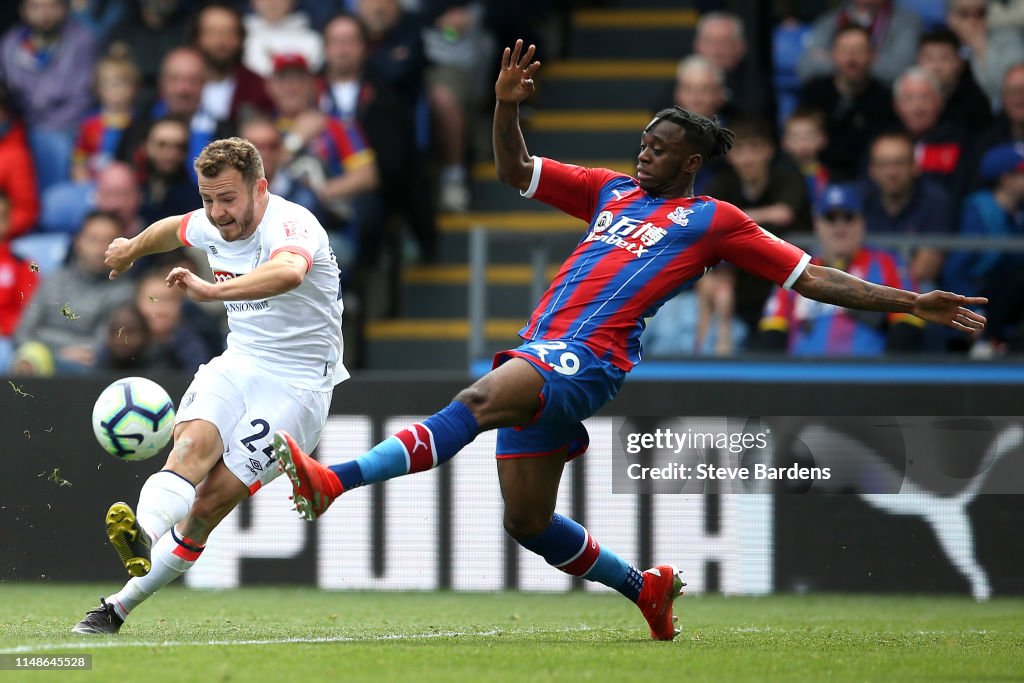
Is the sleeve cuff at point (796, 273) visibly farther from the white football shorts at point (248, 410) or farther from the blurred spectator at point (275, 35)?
the blurred spectator at point (275, 35)

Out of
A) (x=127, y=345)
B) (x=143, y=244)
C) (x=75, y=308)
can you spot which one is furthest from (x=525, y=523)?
(x=75, y=308)

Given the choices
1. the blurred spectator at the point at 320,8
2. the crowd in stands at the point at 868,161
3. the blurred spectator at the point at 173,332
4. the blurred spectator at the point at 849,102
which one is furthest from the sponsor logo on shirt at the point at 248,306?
the blurred spectator at the point at 320,8

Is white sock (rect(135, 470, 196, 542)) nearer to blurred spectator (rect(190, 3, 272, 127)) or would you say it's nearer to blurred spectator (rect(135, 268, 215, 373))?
blurred spectator (rect(135, 268, 215, 373))

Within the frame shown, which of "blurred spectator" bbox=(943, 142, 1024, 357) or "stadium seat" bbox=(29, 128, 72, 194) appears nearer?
Answer: "blurred spectator" bbox=(943, 142, 1024, 357)

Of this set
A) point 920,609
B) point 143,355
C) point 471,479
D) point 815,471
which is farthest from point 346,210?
point 920,609

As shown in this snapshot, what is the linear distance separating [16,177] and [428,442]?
847cm

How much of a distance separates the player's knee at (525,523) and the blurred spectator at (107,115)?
7738 mm

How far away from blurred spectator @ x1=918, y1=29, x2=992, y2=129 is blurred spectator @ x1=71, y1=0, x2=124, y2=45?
24.3ft

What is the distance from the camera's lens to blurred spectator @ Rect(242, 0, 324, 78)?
14.5 m

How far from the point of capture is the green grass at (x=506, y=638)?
607cm

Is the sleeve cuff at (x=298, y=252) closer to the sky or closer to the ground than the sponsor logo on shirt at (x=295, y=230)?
closer to the ground

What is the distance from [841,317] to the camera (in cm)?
1136

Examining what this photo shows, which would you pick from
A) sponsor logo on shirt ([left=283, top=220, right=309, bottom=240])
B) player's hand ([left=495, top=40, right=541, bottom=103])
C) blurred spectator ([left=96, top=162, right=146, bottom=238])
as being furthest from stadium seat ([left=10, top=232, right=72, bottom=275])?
player's hand ([left=495, top=40, right=541, bottom=103])

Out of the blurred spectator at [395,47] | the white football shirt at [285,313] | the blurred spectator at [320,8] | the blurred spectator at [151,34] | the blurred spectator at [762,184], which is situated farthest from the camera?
the blurred spectator at [151,34]
